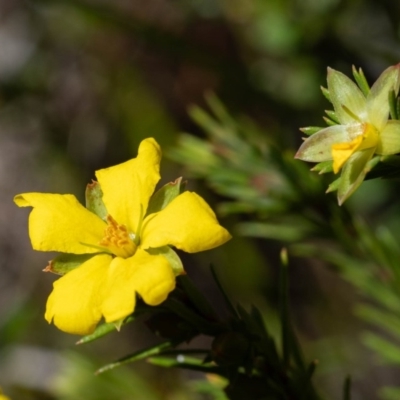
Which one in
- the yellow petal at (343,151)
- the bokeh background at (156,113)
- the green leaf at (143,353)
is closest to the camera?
the yellow petal at (343,151)

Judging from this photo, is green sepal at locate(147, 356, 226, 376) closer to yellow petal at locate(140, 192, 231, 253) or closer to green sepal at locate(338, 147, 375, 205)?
yellow petal at locate(140, 192, 231, 253)

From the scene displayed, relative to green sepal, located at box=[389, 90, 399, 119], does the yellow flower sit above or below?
below

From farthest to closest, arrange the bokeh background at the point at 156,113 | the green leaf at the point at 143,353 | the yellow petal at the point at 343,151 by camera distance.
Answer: the bokeh background at the point at 156,113 → the green leaf at the point at 143,353 → the yellow petal at the point at 343,151

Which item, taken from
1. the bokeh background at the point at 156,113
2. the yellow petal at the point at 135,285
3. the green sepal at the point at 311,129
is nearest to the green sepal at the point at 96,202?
the yellow petal at the point at 135,285

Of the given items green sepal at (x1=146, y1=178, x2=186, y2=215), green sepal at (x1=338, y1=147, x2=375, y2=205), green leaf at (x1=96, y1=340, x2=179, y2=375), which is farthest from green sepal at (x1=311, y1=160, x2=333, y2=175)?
green leaf at (x1=96, y1=340, x2=179, y2=375)

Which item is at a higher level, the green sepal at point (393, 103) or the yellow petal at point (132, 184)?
the green sepal at point (393, 103)

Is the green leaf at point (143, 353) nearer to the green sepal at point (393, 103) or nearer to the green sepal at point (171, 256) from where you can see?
the green sepal at point (171, 256)

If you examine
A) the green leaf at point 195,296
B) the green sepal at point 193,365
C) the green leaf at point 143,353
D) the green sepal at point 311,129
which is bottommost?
the green sepal at point 193,365

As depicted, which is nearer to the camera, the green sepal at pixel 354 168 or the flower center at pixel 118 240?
the green sepal at pixel 354 168

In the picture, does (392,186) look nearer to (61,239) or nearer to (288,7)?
(288,7)
